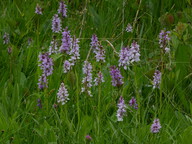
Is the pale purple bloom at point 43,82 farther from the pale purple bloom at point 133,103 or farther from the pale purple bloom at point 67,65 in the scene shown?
the pale purple bloom at point 133,103

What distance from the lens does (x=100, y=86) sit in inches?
92.1

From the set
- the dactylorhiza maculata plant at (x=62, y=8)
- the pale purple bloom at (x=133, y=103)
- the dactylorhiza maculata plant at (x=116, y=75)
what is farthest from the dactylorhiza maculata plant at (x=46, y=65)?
the dactylorhiza maculata plant at (x=62, y=8)

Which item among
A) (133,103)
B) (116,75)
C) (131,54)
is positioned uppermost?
(131,54)

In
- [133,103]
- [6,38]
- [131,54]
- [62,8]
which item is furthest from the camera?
[62,8]

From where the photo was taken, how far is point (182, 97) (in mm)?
2742

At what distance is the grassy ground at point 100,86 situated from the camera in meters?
2.21

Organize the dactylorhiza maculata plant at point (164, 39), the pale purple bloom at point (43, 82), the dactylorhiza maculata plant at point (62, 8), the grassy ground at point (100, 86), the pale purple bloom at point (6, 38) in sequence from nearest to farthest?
the grassy ground at point (100, 86)
the dactylorhiza maculata plant at point (164, 39)
the pale purple bloom at point (43, 82)
the pale purple bloom at point (6, 38)
the dactylorhiza maculata plant at point (62, 8)

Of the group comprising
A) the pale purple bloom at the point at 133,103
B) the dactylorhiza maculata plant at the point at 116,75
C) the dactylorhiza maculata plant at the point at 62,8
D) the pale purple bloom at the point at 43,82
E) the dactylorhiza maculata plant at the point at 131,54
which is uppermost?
the dactylorhiza maculata plant at the point at 62,8

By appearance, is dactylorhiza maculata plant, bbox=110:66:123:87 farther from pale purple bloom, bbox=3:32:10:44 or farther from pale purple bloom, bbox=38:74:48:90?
pale purple bloom, bbox=3:32:10:44

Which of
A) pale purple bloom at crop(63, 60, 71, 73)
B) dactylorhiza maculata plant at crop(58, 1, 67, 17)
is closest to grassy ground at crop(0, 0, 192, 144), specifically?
pale purple bloom at crop(63, 60, 71, 73)

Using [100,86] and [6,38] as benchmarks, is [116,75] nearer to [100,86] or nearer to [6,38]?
[100,86]

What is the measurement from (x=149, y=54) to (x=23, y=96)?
1046 mm

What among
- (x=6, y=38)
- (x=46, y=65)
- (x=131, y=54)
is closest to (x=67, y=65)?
(x=46, y=65)

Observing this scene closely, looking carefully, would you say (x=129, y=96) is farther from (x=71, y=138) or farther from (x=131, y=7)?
(x=131, y=7)
